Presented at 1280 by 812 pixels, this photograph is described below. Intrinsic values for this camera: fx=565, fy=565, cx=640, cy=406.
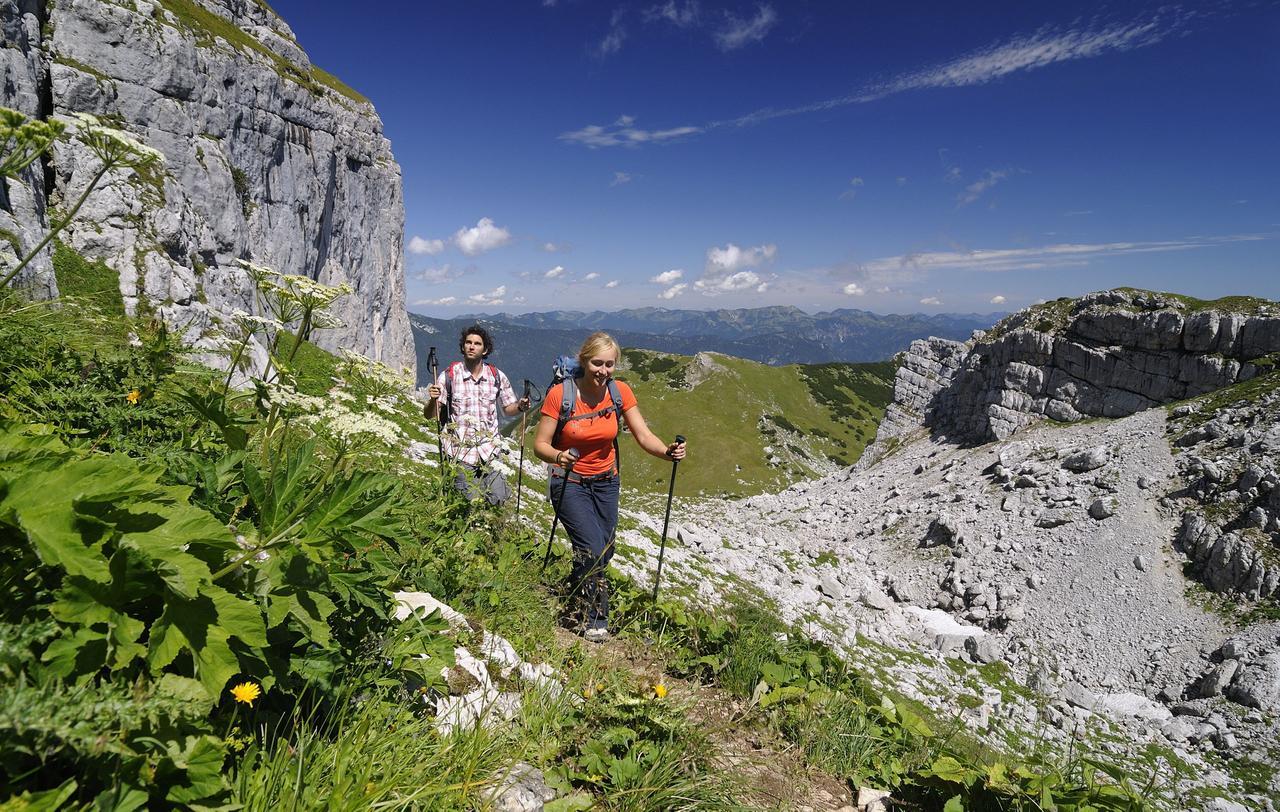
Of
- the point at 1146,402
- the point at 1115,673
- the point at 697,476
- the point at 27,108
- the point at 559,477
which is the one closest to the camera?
the point at 559,477

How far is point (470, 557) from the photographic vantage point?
5277 millimetres

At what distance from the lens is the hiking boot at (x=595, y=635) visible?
561 centimetres

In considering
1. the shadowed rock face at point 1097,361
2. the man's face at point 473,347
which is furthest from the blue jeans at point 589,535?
the shadowed rock face at point 1097,361

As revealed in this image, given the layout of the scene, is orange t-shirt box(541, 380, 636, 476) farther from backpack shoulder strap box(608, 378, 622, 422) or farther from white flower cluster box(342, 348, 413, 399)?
white flower cluster box(342, 348, 413, 399)

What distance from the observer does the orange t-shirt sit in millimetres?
6234

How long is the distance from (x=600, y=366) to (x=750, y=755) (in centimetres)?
386

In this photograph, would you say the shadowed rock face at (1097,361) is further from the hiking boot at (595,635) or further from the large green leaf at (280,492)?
the large green leaf at (280,492)

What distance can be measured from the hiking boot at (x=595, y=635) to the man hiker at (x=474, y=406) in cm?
185

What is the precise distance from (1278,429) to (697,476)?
299 ft

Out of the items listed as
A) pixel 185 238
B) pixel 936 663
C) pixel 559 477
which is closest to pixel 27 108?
pixel 185 238

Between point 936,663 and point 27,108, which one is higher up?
point 27,108

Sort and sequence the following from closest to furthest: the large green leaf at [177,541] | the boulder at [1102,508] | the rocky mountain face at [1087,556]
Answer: the large green leaf at [177,541] < the rocky mountain face at [1087,556] < the boulder at [1102,508]

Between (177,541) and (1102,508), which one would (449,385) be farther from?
(1102,508)

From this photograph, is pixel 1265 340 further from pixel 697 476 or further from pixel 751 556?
pixel 697 476
